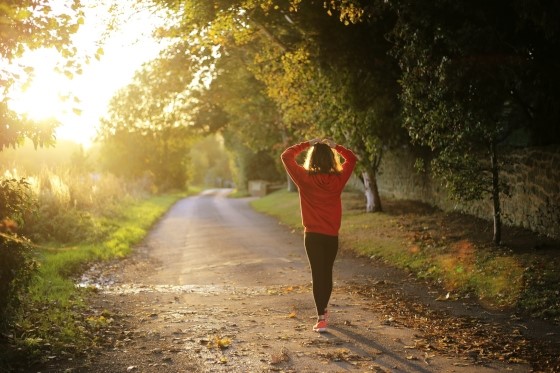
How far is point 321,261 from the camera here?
24.6 feet

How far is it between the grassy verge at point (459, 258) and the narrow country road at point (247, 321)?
675 mm

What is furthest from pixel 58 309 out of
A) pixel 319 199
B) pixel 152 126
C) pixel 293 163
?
pixel 152 126

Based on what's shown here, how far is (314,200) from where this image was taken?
7406 millimetres

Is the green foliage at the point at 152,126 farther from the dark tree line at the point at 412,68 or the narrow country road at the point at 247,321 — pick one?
the narrow country road at the point at 247,321

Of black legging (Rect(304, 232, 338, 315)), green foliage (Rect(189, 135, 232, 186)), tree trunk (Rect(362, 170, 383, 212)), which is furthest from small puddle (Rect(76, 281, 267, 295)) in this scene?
green foliage (Rect(189, 135, 232, 186))

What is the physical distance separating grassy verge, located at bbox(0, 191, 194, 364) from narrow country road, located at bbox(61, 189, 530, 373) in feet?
1.16

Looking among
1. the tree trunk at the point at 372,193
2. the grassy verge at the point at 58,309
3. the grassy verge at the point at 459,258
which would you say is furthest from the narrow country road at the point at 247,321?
the tree trunk at the point at 372,193

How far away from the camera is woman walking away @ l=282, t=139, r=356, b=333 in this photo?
Answer: 7379 millimetres

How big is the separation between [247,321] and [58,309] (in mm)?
2579

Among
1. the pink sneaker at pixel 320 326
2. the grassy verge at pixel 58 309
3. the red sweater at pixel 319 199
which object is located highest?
the red sweater at pixel 319 199

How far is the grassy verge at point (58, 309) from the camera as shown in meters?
6.60

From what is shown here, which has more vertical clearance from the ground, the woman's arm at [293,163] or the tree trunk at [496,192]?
the woman's arm at [293,163]

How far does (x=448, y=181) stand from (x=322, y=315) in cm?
615

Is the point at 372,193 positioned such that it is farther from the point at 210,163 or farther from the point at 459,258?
the point at 210,163
